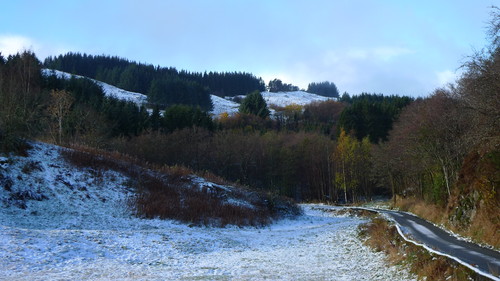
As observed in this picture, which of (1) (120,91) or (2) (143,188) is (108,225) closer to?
(2) (143,188)

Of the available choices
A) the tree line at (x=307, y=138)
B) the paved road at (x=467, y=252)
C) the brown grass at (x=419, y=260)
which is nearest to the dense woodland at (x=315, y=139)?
the tree line at (x=307, y=138)

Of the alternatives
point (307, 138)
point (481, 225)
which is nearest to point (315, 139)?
point (307, 138)

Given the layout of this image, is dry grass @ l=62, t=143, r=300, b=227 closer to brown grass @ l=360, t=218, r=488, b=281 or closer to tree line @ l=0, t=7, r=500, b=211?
tree line @ l=0, t=7, r=500, b=211

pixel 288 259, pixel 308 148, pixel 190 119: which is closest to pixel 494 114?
pixel 288 259

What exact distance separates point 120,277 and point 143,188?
754 inches

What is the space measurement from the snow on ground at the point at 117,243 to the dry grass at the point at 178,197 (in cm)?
105

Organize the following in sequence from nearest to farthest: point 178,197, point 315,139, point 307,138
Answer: point 178,197, point 307,138, point 315,139

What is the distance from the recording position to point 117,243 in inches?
752

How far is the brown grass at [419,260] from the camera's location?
36.0 feet

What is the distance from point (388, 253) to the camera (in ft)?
57.8

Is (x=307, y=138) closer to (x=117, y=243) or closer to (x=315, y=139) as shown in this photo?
(x=315, y=139)

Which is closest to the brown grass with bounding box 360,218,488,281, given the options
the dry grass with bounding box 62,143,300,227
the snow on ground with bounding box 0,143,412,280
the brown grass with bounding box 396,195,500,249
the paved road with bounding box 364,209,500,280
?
the paved road with bounding box 364,209,500,280

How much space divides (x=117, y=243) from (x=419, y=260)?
13.7m

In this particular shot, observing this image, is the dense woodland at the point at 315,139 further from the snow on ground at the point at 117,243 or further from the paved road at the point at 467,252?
the snow on ground at the point at 117,243
